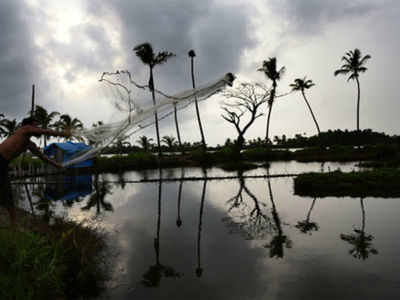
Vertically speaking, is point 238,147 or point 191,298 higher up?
point 238,147

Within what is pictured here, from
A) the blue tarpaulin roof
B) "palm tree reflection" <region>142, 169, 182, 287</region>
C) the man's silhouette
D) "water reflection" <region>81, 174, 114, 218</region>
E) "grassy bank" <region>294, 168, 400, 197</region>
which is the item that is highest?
the blue tarpaulin roof

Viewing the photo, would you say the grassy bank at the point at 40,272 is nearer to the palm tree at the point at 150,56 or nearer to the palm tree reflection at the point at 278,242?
the palm tree reflection at the point at 278,242

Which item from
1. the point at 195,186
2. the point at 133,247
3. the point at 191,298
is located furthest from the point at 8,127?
the point at 191,298

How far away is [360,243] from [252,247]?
2585 mm

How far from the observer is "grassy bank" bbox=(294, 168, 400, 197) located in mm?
12312

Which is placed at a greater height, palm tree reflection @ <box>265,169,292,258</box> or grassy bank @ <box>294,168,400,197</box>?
grassy bank @ <box>294,168,400,197</box>

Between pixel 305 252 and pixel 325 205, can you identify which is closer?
pixel 305 252

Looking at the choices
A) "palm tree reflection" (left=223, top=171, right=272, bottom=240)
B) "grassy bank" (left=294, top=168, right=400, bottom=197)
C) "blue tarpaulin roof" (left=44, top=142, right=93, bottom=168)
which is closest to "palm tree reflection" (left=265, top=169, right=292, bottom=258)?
"palm tree reflection" (left=223, top=171, right=272, bottom=240)

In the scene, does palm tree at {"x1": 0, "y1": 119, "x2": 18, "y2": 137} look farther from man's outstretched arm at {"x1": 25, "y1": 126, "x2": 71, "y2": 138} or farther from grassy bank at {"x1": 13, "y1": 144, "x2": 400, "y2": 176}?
man's outstretched arm at {"x1": 25, "y1": 126, "x2": 71, "y2": 138}

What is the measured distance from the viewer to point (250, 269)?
525 cm

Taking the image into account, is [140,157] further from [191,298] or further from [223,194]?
[191,298]

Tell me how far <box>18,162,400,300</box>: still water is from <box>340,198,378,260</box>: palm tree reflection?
2 centimetres

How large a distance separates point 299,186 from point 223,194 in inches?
157

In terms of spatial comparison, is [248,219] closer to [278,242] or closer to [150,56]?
[278,242]
